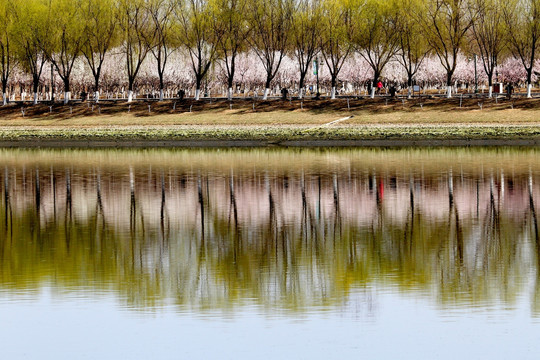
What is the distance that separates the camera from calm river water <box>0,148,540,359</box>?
10727 mm

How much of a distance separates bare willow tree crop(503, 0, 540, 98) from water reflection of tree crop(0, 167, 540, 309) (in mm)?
50649

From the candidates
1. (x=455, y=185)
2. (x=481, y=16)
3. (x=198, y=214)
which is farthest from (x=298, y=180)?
(x=481, y=16)

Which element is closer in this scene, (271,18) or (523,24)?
(523,24)

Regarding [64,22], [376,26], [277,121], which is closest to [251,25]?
[376,26]

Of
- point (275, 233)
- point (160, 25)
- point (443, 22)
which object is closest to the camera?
point (275, 233)

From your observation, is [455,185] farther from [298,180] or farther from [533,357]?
[533,357]

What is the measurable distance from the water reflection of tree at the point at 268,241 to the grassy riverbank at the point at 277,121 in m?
24.4

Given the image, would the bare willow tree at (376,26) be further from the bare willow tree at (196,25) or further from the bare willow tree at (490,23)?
the bare willow tree at (196,25)

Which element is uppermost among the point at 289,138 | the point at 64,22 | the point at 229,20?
the point at 64,22

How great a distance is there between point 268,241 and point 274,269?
9.98 feet

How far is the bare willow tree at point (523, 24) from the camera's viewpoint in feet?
254

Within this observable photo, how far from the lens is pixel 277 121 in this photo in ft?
238

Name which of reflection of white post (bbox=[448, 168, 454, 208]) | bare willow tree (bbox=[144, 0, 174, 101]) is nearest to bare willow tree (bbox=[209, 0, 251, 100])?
bare willow tree (bbox=[144, 0, 174, 101])

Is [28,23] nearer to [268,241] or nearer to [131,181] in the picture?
[131,181]
